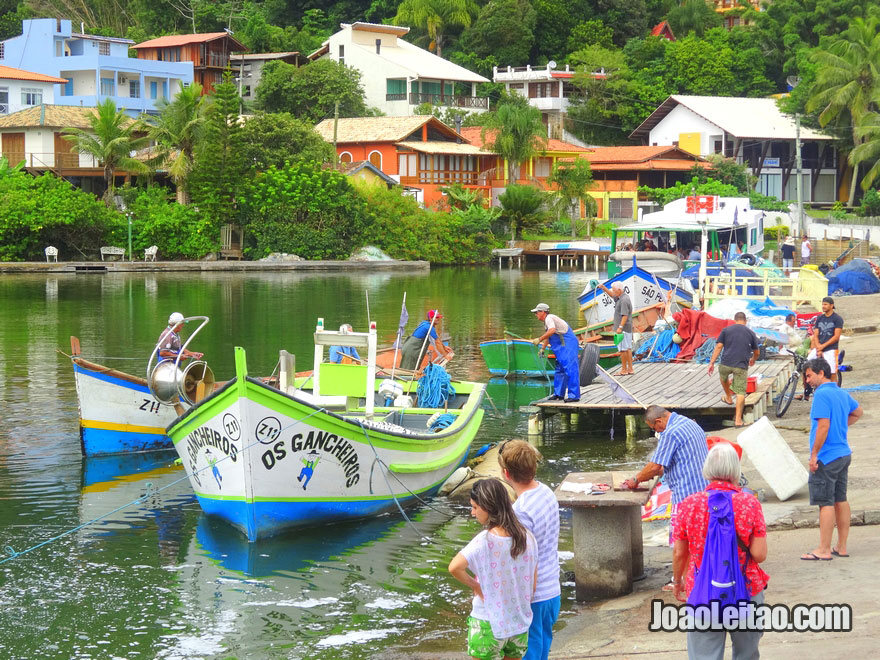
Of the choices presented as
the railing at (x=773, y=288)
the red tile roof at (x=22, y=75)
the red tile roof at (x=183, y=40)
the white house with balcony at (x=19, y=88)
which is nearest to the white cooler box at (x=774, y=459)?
the railing at (x=773, y=288)

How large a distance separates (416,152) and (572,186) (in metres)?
10.6

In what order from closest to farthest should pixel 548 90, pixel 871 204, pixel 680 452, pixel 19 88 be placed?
pixel 680 452 → pixel 871 204 → pixel 19 88 → pixel 548 90

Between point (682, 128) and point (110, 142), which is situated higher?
point (682, 128)

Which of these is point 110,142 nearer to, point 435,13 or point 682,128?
point 435,13

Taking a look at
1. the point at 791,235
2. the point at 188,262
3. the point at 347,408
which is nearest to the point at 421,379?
the point at 347,408

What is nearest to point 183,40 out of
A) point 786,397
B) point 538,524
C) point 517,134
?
point 517,134

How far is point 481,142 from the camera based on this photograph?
80.4 meters

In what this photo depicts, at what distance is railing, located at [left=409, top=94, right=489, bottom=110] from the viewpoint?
291 feet

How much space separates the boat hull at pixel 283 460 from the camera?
508 inches

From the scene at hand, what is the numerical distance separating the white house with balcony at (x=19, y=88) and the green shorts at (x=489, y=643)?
75.8 m

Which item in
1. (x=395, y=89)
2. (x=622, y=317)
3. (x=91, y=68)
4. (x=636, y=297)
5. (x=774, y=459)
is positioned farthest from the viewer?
(x=395, y=89)

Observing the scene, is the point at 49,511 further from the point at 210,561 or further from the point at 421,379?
the point at 421,379

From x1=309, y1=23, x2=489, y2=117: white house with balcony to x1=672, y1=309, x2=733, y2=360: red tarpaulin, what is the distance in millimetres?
65187

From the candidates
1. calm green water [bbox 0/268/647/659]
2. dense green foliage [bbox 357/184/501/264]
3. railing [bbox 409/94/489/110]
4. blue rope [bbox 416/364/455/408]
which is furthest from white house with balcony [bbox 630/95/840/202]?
blue rope [bbox 416/364/455/408]
